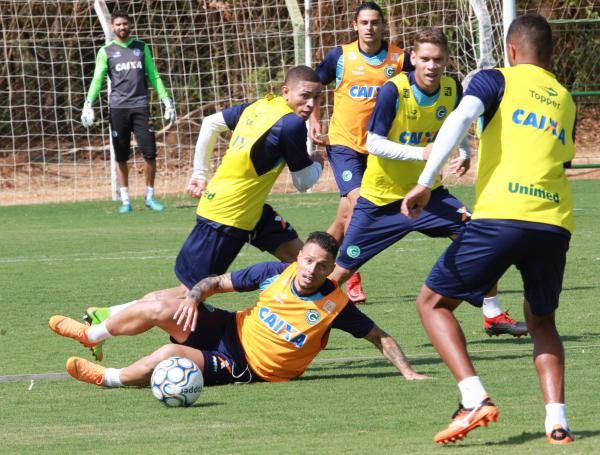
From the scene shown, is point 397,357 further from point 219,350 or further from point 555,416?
point 555,416

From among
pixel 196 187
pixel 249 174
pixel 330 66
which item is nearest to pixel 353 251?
pixel 249 174

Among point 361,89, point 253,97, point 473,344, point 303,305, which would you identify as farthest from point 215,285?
point 253,97

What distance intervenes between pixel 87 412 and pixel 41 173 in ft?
58.5

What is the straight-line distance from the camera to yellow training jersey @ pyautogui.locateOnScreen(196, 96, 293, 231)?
793 cm

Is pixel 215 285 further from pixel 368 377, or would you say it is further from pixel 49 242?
pixel 49 242

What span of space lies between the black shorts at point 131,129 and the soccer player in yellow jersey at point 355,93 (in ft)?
24.1

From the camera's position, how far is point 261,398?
6629 mm

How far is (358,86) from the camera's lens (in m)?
10.6

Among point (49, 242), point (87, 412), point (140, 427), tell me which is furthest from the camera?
point (49, 242)

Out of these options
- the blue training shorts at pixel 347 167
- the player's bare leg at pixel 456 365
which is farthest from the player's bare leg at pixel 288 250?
the player's bare leg at pixel 456 365

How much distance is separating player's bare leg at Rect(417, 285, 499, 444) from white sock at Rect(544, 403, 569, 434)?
255mm

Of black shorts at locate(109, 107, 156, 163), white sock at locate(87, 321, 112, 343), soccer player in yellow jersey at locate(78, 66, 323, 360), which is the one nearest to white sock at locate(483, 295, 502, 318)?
soccer player in yellow jersey at locate(78, 66, 323, 360)

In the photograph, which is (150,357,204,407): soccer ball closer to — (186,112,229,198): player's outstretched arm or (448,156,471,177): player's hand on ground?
(448,156,471,177): player's hand on ground

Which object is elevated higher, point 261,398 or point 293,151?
point 293,151
